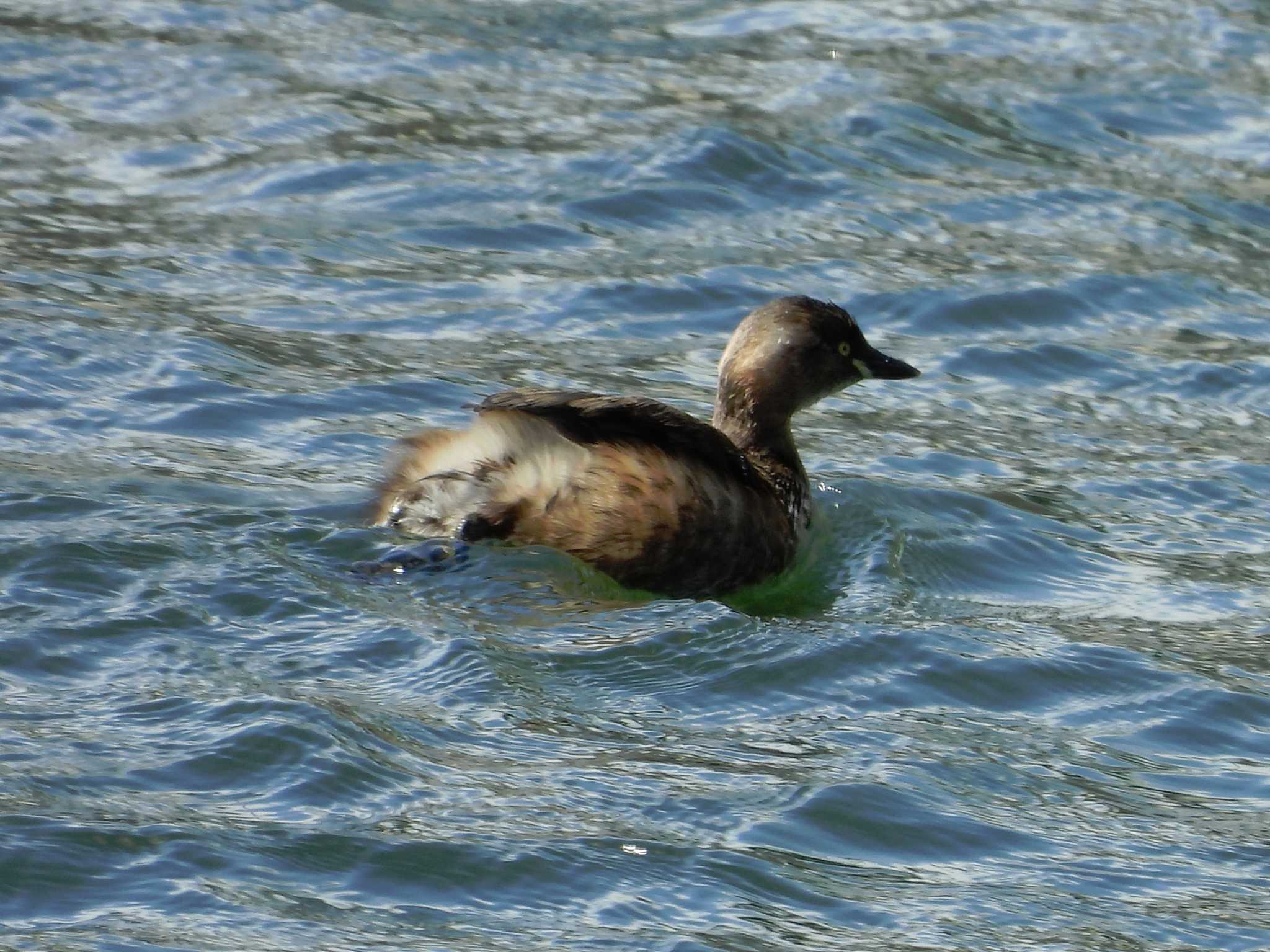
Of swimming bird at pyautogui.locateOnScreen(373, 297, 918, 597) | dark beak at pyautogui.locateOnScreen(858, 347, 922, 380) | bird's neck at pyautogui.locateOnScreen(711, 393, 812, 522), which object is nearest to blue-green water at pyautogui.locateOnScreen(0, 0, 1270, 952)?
swimming bird at pyautogui.locateOnScreen(373, 297, 918, 597)

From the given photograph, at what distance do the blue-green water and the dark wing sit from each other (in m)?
0.44

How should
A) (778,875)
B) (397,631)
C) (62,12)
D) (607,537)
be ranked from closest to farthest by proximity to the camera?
(778,875)
(397,631)
(607,537)
(62,12)

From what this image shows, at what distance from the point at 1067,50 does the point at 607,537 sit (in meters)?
7.09

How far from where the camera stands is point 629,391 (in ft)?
28.2

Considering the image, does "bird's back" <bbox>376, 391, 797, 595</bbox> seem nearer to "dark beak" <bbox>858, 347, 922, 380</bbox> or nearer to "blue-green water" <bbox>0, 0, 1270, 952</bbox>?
"blue-green water" <bbox>0, 0, 1270, 952</bbox>

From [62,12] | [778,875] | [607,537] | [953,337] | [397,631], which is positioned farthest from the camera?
[62,12]

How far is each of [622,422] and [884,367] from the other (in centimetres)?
168

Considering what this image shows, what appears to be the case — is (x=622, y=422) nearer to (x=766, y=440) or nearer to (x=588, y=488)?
(x=588, y=488)

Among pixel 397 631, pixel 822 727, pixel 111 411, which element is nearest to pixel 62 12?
pixel 111 411

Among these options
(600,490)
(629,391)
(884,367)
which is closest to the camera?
(600,490)

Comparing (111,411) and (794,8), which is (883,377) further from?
(794,8)

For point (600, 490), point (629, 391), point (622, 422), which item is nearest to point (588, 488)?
point (600, 490)

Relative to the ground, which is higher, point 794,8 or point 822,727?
point 794,8

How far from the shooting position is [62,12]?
12.2 meters
